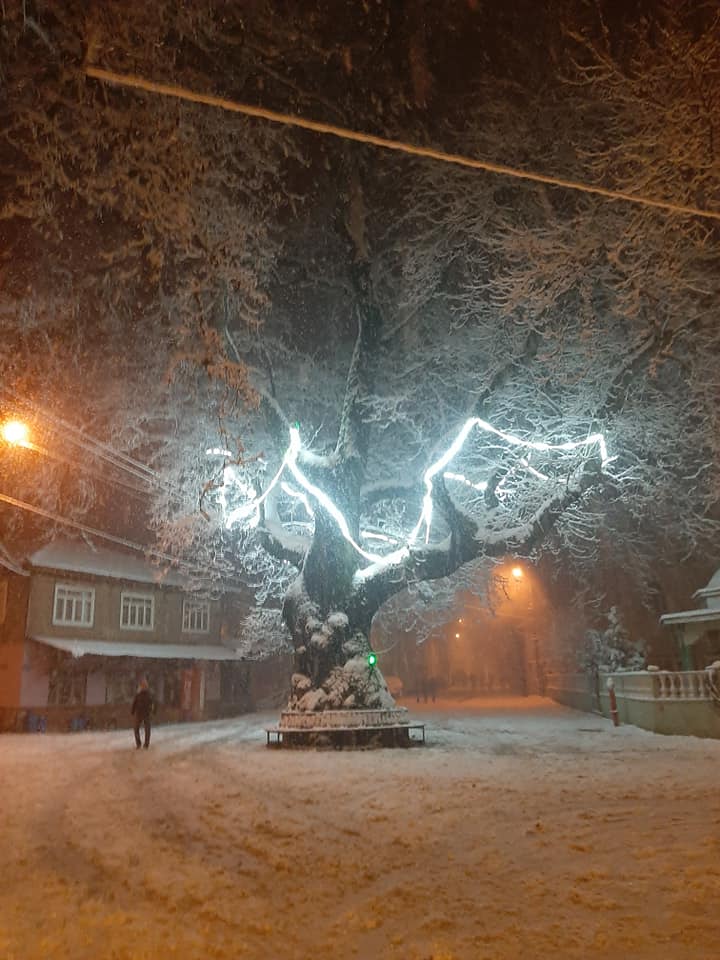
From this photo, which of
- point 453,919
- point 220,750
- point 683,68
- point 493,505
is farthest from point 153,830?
point 493,505

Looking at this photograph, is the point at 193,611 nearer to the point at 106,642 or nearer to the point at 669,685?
the point at 106,642

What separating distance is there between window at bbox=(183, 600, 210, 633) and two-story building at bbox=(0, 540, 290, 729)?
0.05 metres

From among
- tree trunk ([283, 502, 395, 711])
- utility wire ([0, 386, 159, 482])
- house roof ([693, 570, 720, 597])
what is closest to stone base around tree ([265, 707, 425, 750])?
tree trunk ([283, 502, 395, 711])

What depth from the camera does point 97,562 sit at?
3139cm

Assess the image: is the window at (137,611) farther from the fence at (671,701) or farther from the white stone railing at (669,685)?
the white stone railing at (669,685)

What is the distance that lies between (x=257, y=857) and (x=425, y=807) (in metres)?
2.69

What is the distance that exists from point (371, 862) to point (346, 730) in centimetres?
1084

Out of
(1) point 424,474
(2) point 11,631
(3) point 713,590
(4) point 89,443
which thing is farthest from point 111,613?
(3) point 713,590

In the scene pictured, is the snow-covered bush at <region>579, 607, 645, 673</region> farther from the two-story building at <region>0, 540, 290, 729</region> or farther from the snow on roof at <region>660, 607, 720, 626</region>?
the two-story building at <region>0, 540, 290, 729</region>

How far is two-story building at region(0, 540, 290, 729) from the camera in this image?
27672mm

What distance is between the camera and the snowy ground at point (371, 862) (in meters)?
4.45

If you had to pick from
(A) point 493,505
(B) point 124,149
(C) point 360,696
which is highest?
(B) point 124,149

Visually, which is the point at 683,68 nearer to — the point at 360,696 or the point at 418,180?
the point at 418,180

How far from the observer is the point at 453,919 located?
15.6ft
